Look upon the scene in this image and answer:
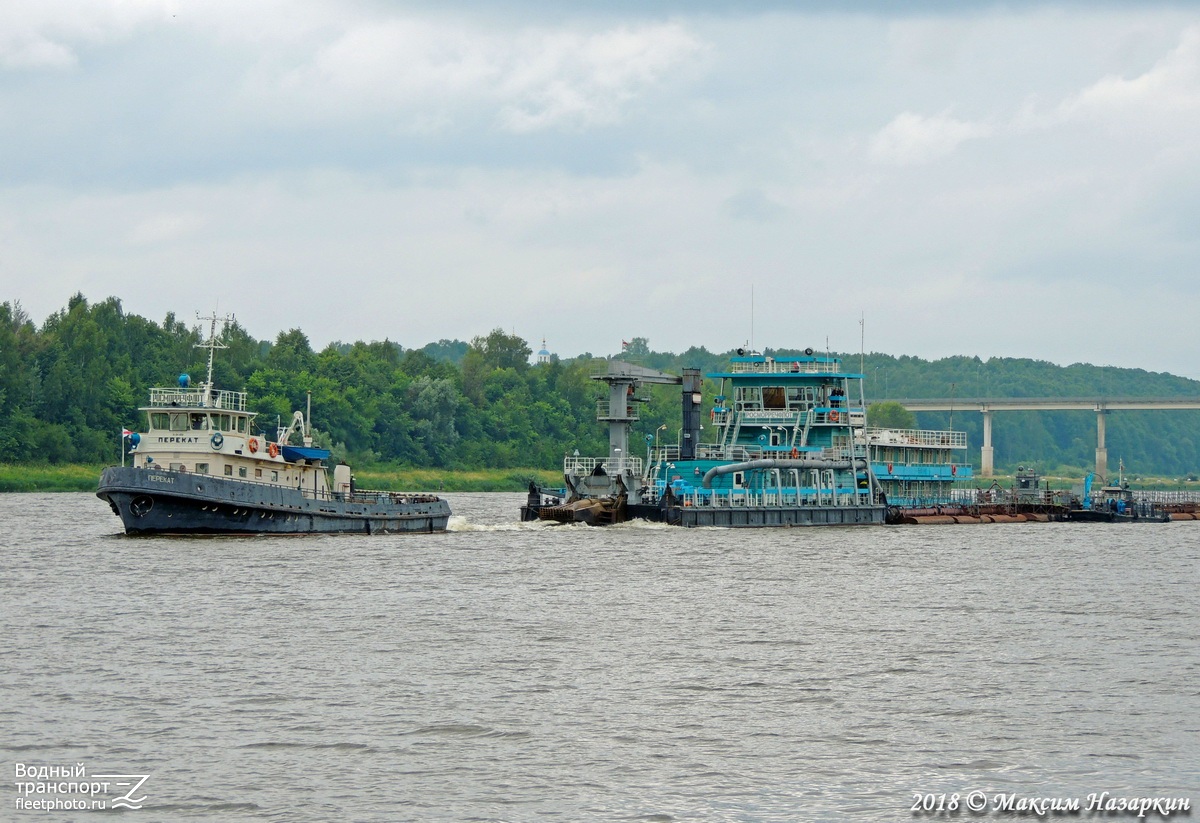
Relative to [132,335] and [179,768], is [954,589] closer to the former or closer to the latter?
[179,768]

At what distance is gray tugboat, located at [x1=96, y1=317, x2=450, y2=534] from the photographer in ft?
213

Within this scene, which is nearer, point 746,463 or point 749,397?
point 746,463

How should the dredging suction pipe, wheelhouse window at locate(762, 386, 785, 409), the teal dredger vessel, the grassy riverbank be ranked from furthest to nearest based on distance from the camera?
the grassy riverbank → wheelhouse window at locate(762, 386, 785, 409) → the teal dredger vessel → the dredging suction pipe

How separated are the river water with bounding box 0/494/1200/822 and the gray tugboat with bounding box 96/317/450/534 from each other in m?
5.22

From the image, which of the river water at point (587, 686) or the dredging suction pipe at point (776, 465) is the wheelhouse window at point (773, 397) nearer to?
the dredging suction pipe at point (776, 465)

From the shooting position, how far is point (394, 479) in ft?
553

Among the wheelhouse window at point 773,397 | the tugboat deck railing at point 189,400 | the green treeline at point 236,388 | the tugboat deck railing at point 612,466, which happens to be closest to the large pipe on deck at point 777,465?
the tugboat deck railing at point 612,466

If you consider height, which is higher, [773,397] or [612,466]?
[773,397]

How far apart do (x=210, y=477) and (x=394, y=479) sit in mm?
103513

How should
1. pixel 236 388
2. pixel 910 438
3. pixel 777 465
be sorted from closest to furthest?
pixel 777 465, pixel 910 438, pixel 236 388

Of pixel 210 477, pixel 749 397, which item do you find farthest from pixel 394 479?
pixel 210 477

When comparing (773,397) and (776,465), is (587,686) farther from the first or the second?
(773,397)

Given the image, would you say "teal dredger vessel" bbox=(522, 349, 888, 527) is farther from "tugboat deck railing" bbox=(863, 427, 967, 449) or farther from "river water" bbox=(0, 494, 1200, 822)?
"river water" bbox=(0, 494, 1200, 822)

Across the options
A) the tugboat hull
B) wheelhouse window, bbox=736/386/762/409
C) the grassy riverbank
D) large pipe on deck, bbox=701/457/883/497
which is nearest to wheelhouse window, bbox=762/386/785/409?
wheelhouse window, bbox=736/386/762/409
